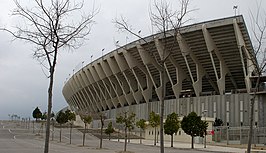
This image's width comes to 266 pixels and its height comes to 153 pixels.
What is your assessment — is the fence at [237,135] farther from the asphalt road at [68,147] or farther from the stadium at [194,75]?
the asphalt road at [68,147]

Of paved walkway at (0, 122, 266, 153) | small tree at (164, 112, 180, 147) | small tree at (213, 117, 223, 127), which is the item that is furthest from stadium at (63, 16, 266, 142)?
paved walkway at (0, 122, 266, 153)

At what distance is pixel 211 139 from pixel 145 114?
2460 centimetres

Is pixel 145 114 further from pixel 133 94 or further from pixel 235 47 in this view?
pixel 235 47

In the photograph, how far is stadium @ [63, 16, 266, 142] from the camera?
59.1 meters

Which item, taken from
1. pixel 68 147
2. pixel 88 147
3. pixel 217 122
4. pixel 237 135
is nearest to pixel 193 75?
pixel 217 122

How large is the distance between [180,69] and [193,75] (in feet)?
11.0

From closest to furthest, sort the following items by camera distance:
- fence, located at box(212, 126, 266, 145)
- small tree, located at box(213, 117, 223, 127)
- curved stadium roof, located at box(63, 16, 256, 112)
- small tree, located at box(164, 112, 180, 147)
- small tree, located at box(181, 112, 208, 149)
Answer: small tree, located at box(181, 112, 208, 149) < small tree, located at box(164, 112, 180, 147) < fence, located at box(212, 126, 266, 145) < curved stadium roof, located at box(63, 16, 256, 112) < small tree, located at box(213, 117, 223, 127)

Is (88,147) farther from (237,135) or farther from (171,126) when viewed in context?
(237,135)

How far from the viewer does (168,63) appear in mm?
72438

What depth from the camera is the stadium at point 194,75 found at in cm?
5912

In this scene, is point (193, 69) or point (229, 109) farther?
point (193, 69)

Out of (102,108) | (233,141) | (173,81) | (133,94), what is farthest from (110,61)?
(233,141)

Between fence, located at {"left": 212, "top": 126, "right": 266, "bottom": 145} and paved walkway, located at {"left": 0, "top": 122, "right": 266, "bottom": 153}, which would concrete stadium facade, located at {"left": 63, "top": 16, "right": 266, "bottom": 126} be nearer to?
fence, located at {"left": 212, "top": 126, "right": 266, "bottom": 145}

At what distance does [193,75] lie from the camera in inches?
2926
